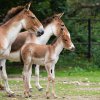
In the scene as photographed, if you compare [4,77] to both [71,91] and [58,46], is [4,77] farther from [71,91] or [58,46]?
[71,91]

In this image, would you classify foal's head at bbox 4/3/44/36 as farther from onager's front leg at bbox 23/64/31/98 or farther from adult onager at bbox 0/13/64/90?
adult onager at bbox 0/13/64/90

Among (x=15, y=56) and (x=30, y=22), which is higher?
(x=30, y=22)

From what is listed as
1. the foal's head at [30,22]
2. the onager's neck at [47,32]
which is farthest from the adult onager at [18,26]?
the onager's neck at [47,32]

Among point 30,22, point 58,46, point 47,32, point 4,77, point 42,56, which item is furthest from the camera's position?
point 47,32

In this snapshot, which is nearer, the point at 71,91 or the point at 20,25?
the point at 20,25

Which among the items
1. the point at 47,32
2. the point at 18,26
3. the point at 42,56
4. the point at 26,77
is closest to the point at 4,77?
the point at 26,77

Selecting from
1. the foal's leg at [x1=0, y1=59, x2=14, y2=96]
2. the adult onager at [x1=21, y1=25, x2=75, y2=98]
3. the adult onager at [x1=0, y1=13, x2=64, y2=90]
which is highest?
the adult onager at [x1=0, y1=13, x2=64, y2=90]

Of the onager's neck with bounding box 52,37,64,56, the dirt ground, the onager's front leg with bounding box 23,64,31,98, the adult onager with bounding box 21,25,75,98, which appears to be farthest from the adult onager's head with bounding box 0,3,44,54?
the dirt ground

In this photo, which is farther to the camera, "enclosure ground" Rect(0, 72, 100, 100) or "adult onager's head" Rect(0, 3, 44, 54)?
"enclosure ground" Rect(0, 72, 100, 100)

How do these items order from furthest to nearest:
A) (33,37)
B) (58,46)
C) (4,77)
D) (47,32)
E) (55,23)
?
(47,32) → (55,23) → (33,37) → (4,77) → (58,46)

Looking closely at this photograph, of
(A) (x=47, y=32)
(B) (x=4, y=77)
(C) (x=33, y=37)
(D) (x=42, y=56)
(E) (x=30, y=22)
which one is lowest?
(B) (x=4, y=77)

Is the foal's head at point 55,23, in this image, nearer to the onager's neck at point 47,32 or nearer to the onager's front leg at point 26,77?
the onager's neck at point 47,32

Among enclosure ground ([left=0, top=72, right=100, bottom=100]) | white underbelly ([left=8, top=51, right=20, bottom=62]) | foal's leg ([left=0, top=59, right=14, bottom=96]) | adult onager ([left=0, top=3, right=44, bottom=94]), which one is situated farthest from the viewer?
white underbelly ([left=8, top=51, right=20, bottom=62])

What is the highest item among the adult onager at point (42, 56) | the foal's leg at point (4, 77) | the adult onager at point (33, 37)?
the adult onager at point (33, 37)
